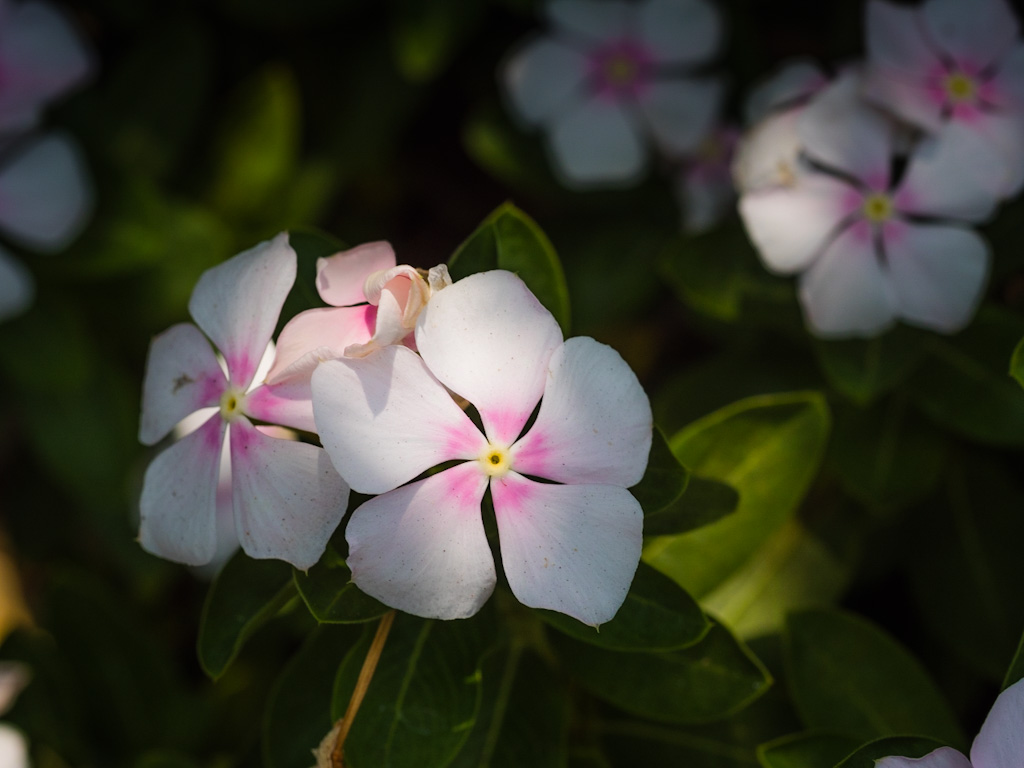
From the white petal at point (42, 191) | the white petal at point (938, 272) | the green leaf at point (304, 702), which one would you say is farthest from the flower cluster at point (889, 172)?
the white petal at point (42, 191)

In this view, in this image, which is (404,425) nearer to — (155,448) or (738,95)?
(155,448)

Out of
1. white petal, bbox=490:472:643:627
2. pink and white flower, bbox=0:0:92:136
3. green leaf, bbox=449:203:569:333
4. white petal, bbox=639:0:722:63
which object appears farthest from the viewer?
white petal, bbox=639:0:722:63

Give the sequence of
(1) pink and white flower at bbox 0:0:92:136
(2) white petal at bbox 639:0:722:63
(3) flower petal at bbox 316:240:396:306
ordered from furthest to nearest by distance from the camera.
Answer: (2) white petal at bbox 639:0:722:63, (1) pink and white flower at bbox 0:0:92:136, (3) flower petal at bbox 316:240:396:306

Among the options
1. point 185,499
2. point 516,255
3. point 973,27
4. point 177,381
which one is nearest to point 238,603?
point 185,499

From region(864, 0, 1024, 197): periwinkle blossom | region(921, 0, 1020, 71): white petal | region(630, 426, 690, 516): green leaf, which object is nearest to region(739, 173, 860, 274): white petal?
region(864, 0, 1024, 197): periwinkle blossom

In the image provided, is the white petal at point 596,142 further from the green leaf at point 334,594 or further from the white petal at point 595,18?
the green leaf at point 334,594

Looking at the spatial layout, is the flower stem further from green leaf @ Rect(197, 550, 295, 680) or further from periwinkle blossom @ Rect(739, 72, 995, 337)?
periwinkle blossom @ Rect(739, 72, 995, 337)

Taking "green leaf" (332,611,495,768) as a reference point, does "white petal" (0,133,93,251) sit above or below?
above
